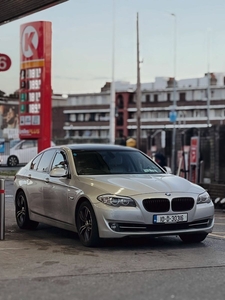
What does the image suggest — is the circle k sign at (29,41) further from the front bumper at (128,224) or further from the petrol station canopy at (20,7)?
the front bumper at (128,224)

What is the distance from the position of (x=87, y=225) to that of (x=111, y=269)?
164 centimetres

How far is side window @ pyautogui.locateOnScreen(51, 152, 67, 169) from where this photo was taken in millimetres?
9594

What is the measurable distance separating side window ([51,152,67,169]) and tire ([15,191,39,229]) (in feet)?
3.71

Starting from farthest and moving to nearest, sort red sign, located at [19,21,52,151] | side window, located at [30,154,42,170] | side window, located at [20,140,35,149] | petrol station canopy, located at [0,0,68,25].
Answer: side window, located at [20,140,35,149] → red sign, located at [19,21,52,151] → petrol station canopy, located at [0,0,68,25] → side window, located at [30,154,42,170]

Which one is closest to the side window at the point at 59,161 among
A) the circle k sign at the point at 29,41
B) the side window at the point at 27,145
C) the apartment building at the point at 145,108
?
the circle k sign at the point at 29,41

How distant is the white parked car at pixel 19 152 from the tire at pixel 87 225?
103 ft

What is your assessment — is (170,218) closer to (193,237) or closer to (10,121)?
(193,237)

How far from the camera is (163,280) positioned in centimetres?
625

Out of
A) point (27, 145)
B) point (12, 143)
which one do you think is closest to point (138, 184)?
point (12, 143)

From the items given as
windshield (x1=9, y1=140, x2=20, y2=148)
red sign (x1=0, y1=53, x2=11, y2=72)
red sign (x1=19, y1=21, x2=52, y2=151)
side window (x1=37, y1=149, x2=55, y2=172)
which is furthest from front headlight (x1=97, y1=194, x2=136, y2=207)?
windshield (x1=9, y1=140, x2=20, y2=148)

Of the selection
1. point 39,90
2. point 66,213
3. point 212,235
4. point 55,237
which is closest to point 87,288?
point 66,213

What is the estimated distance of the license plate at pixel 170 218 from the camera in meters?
8.10

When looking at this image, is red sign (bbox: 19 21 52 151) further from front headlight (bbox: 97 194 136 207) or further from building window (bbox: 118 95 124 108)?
building window (bbox: 118 95 124 108)

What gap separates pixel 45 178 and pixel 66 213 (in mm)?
1077
